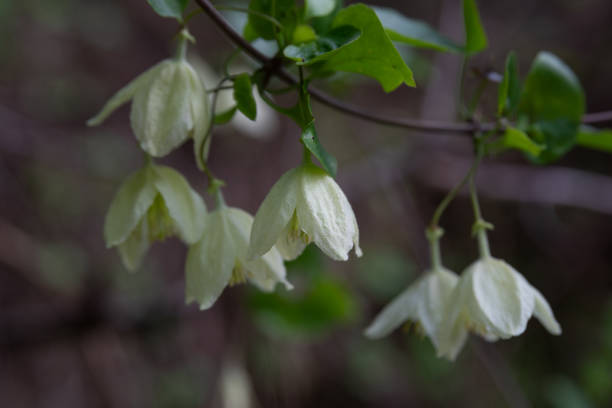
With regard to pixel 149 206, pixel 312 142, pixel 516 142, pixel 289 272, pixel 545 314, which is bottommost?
pixel 289 272

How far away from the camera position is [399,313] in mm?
964

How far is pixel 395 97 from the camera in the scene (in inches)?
146

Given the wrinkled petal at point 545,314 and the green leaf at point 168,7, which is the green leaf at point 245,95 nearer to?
the green leaf at point 168,7

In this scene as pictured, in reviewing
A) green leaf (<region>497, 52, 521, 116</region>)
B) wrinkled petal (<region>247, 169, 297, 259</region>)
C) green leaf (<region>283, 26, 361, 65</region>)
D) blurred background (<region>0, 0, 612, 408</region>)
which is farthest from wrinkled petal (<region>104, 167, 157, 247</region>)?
blurred background (<region>0, 0, 612, 408</region>)

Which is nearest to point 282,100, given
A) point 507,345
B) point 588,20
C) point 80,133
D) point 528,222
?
point 80,133

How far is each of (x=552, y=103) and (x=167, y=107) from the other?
0.74m

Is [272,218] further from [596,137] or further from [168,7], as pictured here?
[596,137]

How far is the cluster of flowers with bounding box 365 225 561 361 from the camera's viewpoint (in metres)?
0.81

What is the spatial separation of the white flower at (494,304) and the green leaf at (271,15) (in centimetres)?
51

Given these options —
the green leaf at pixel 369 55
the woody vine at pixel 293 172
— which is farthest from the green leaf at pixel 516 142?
the green leaf at pixel 369 55

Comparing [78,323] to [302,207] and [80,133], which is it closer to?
[80,133]

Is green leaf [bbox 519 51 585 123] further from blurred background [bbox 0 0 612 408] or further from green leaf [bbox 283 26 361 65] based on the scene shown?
blurred background [bbox 0 0 612 408]

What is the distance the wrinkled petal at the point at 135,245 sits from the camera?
863 millimetres

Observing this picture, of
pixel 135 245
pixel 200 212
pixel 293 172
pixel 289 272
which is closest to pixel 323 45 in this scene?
pixel 293 172
